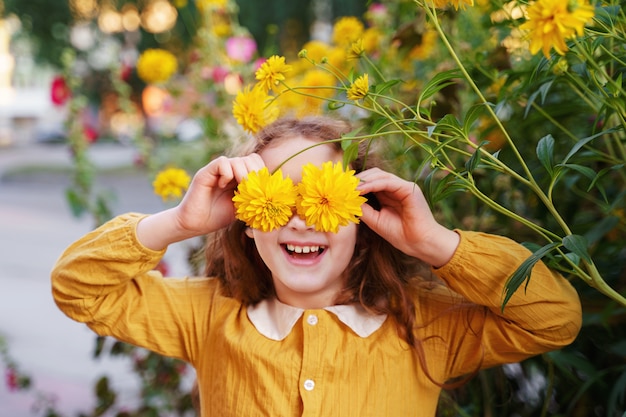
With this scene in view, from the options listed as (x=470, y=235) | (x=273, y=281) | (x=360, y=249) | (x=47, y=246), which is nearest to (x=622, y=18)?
(x=470, y=235)

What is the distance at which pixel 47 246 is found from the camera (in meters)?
4.86

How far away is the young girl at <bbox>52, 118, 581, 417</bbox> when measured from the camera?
85 centimetres

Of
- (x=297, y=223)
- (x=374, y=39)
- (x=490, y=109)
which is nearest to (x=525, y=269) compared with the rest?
(x=490, y=109)

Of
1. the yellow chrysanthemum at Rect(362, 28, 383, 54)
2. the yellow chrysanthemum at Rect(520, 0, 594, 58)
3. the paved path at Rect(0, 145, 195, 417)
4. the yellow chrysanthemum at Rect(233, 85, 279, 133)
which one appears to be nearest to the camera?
the yellow chrysanthemum at Rect(520, 0, 594, 58)

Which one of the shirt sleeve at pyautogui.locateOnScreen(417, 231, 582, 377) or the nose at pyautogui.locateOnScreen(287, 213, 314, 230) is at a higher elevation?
the nose at pyautogui.locateOnScreen(287, 213, 314, 230)

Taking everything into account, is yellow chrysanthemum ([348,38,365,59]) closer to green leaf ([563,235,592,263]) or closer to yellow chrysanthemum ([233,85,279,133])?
yellow chrysanthemum ([233,85,279,133])

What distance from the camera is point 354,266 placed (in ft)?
3.18

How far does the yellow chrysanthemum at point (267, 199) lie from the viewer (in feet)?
2.35

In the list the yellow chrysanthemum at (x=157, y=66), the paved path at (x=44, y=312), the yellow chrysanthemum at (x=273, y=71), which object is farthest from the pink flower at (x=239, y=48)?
the yellow chrysanthemum at (x=273, y=71)

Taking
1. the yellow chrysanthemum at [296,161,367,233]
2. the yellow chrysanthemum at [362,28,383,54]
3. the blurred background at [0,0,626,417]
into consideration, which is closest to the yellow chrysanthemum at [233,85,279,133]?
the blurred background at [0,0,626,417]

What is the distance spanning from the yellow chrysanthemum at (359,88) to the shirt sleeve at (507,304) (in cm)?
25

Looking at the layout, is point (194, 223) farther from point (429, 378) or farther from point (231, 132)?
point (231, 132)

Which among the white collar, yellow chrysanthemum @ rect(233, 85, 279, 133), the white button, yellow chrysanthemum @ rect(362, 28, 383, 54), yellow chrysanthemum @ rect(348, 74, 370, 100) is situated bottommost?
the white button

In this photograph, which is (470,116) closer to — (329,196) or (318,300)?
(329,196)
